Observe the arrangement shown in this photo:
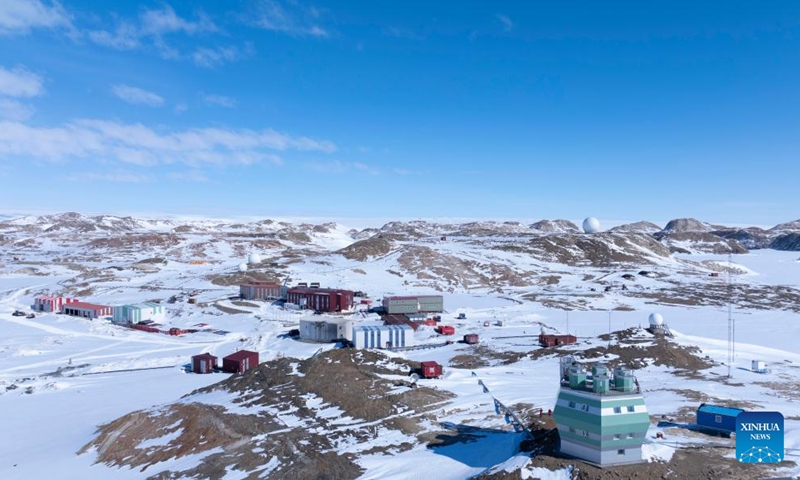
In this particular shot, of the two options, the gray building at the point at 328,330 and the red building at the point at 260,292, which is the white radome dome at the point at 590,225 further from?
the gray building at the point at 328,330

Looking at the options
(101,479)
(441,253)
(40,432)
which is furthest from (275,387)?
(441,253)

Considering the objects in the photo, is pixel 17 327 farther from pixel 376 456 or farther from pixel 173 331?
pixel 376 456

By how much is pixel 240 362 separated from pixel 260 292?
1302 inches

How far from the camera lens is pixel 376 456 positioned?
76.4 ft

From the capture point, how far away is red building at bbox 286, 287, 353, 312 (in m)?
65.6

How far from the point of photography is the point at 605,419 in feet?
60.2

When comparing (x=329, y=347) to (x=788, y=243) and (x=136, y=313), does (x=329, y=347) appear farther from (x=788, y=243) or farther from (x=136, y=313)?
(x=788, y=243)

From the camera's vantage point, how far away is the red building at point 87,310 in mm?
65312

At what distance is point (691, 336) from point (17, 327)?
7148 cm

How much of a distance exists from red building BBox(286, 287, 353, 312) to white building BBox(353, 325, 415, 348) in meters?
17.8

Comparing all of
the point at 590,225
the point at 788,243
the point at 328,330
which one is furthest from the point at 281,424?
the point at 788,243

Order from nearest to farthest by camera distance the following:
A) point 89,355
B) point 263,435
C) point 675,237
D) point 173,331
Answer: point 263,435 < point 89,355 < point 173,331 < point 675,237

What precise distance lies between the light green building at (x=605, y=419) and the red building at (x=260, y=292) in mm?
59279

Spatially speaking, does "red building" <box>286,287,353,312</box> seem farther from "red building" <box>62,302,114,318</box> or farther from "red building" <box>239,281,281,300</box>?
"red building" <box>62,302,114,318</box>
